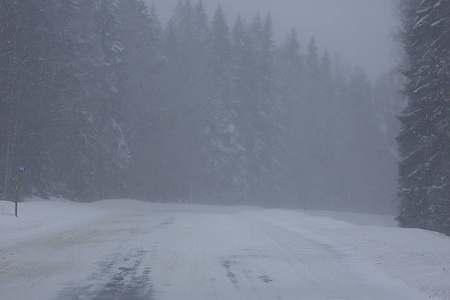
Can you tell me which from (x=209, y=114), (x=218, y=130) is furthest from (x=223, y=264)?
(x=209, y=114)

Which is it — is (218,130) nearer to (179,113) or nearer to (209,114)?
(209,114)

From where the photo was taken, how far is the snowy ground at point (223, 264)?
26.0 ft

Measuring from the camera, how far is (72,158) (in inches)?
1303

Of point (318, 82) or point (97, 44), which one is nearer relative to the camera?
point (97, 44)

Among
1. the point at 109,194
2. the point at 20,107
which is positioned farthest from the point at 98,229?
the point at 109,194

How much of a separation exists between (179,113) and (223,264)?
40.4 m

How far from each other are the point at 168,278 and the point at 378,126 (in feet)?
210

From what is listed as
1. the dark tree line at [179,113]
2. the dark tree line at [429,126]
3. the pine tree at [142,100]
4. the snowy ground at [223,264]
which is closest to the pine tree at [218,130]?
the dark tree line at [179,113]

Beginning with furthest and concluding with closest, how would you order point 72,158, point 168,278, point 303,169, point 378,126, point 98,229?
point 378,126 < point 303,169 < point 72,158 < point 98,229 < point 168,278

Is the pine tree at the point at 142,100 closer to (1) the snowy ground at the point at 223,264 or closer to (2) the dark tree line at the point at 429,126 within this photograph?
(2) the dark tree line at the point at 429,126

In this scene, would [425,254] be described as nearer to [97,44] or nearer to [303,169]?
[97,44]

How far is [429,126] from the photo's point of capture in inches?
754

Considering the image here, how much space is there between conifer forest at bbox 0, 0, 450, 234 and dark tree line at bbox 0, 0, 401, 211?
11cm

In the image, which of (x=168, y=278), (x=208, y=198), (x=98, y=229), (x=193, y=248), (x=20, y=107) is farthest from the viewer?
(x=208, y=198)
